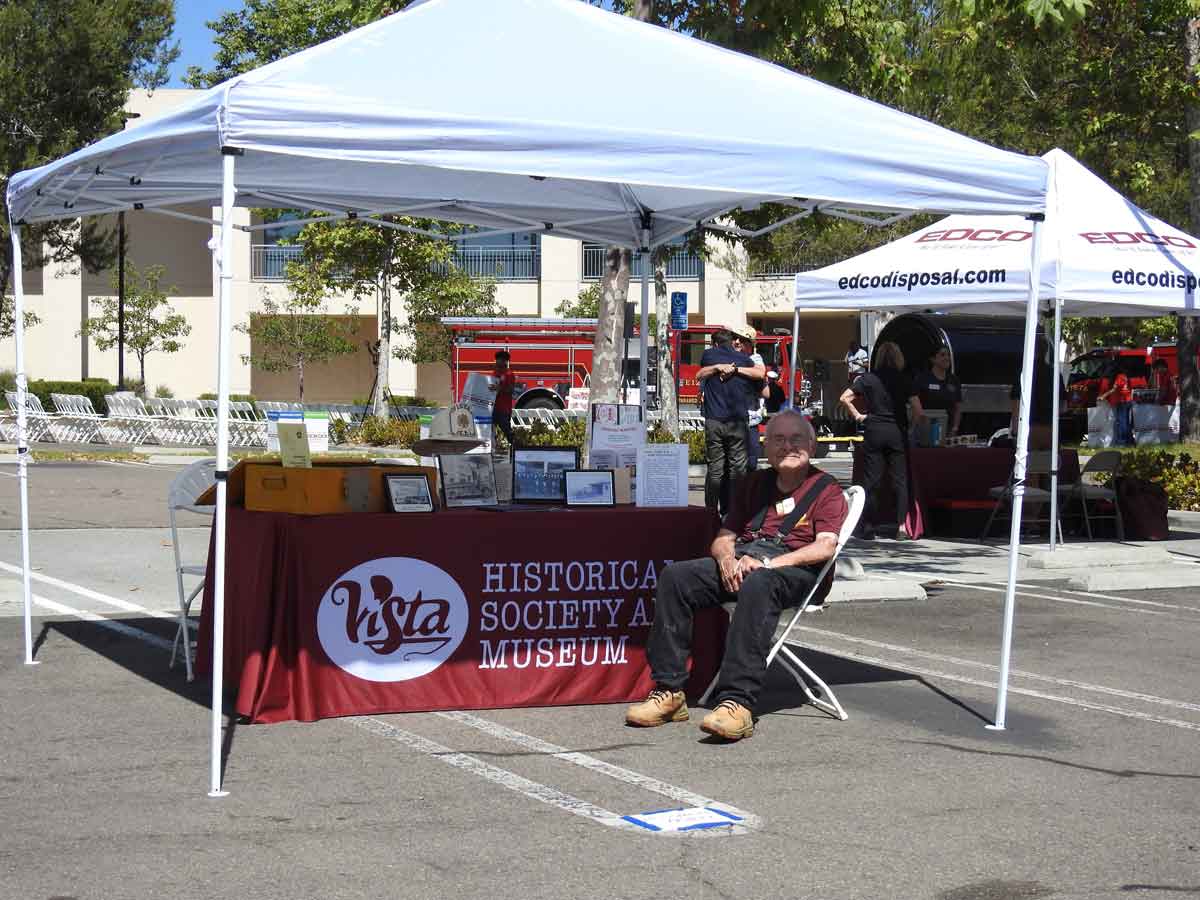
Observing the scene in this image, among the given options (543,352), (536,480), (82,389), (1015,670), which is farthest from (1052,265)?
(82,389)

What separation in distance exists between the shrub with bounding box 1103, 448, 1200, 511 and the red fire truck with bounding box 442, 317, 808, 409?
16038 millimetres

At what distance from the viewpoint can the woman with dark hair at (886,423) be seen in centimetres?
1402

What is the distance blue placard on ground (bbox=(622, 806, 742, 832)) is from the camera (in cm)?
540

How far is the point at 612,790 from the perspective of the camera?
589cm

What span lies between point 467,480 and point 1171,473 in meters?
13.0

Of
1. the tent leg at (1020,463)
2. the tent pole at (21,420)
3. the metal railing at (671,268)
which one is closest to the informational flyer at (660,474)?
the tent leg at (1020,463)

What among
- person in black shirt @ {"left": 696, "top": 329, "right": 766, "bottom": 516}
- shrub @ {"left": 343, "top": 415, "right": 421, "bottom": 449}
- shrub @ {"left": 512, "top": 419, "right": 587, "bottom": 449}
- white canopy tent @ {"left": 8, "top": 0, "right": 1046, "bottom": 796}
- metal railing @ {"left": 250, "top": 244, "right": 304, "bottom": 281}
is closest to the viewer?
white canopy tent @ {"left": 8, "top": 0, "right": 1046, "bottom": 796}

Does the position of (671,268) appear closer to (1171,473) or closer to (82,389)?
(82,389)

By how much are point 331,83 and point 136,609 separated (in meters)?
5.15

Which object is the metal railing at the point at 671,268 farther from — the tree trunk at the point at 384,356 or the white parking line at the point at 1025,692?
the white parking line at the point at 1025,692

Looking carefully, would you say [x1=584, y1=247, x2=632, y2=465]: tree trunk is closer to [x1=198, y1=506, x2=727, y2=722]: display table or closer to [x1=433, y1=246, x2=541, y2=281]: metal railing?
[x1=198, y1=506, x2=727, y2=722]: display table

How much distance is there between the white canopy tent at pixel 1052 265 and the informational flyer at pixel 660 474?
5397mm

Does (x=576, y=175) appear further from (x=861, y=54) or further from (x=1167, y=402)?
(x=1167, y=402)

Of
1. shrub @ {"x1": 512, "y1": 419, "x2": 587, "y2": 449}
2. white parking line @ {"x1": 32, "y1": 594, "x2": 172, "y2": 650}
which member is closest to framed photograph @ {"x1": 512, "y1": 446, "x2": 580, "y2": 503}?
white parking line @ {"x1": 32, "y1": 594, "x2": 172, "y2": 650}
